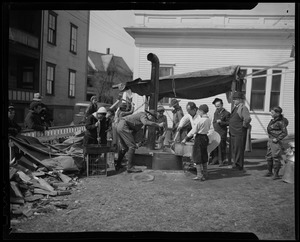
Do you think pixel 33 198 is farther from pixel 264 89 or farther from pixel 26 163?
pixel 264 89

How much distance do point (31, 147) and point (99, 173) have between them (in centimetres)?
161

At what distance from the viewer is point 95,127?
20.8ft

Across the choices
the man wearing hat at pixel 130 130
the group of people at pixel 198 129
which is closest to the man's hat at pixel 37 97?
the group of people at pixel 198 129

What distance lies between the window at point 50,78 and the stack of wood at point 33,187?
1.46 meters

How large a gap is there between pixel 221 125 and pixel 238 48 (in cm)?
261

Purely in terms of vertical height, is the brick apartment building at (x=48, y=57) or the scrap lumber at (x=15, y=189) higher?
the brick apartment building at (x=48, y=57)

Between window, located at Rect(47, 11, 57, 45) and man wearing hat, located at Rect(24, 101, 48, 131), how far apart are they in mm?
1066

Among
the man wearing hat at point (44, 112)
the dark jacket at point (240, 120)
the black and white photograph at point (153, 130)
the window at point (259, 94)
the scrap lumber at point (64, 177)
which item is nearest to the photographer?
the black and white photograph at point (153, 130)

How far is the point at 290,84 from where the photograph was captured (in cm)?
322

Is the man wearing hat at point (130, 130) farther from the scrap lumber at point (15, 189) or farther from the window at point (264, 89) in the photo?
the scrap lumber at point (15, 189)

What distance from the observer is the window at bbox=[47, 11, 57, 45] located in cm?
319

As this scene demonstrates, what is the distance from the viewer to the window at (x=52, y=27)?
10.5ft

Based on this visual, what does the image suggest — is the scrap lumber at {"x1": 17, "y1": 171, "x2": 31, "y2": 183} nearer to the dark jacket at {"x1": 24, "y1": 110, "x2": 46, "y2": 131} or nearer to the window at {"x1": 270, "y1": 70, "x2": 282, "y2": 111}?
the dark jacket at {"x1": 24, "y1": 110, "x2": 46, "y2": 131}

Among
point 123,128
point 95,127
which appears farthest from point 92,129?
point 123,128
